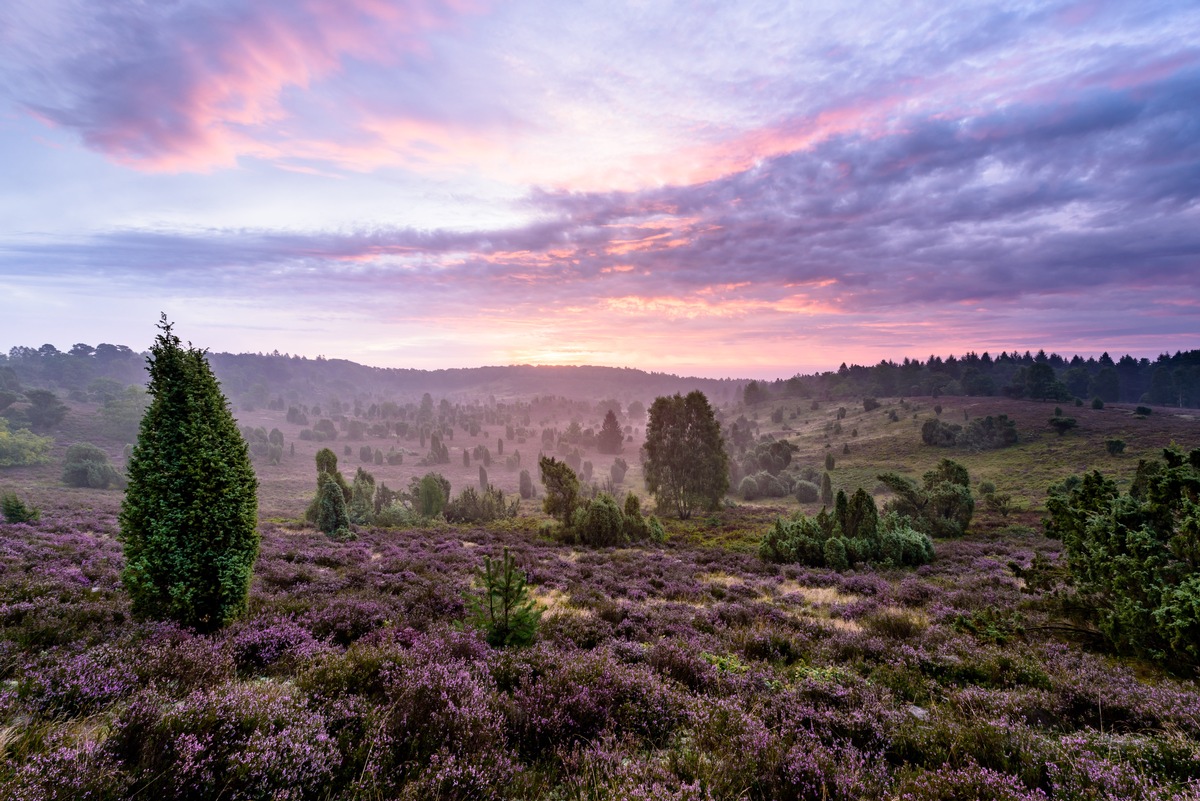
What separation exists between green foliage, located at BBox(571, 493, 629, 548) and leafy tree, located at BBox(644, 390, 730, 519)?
68.5 feet

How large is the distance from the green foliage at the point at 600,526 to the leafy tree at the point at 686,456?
68.5 ft

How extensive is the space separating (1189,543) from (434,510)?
48579mm

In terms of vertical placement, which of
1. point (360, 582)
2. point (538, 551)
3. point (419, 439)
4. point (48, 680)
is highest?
point (48, 680)

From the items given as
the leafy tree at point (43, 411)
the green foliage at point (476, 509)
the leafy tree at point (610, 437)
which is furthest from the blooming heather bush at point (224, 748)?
the leafy tree at point (43, 411)

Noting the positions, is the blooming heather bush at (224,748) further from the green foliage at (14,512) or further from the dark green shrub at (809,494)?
the dark green shrub at (809,494)

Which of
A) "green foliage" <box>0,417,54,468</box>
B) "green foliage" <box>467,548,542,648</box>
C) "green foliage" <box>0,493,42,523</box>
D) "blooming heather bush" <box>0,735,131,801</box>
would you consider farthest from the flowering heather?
"green foliage" <box>0,417,54,468</box>

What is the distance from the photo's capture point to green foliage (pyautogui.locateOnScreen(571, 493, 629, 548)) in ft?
93.1

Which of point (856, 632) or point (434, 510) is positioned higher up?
point (856, 632)

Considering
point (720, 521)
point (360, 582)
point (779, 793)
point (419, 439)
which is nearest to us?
point (779, 793)

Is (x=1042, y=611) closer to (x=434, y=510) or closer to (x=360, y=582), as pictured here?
(x=360, y=582)

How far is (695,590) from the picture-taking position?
15.4 meters

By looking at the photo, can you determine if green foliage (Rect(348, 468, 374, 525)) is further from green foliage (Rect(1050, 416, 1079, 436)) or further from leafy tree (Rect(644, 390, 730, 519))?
green foliage (Rect(1050, 416, 1079, 436))

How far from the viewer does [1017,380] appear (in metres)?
125

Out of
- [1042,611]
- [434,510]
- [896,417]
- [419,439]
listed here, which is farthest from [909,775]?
[419,439]
